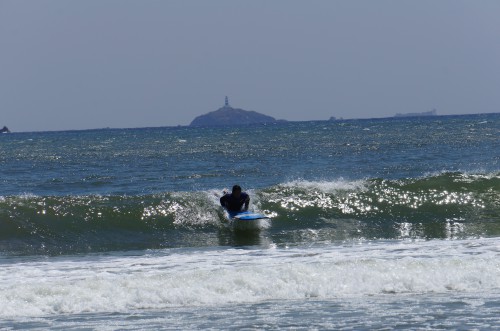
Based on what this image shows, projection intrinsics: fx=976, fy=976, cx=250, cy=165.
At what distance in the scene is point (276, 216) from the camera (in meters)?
25.6

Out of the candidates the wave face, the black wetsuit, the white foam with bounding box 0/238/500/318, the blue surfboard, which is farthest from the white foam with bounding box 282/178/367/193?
the white foam with bounding box 0/238/500/318

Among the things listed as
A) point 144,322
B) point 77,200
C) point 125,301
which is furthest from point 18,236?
point 144,322

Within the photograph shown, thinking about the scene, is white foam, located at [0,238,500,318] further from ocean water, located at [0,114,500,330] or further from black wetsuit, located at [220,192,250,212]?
black wetsuit, located at [220,192,250,212]

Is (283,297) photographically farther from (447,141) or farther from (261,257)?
(447,141)

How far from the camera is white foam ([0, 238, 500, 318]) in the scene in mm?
15261

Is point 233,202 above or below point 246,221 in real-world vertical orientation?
above

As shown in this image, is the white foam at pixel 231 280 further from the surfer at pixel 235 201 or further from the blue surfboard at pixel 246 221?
the surfer at pixel 235 201

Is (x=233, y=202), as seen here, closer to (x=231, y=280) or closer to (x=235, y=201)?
(x=235, y=201)

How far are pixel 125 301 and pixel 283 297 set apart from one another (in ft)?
8.20

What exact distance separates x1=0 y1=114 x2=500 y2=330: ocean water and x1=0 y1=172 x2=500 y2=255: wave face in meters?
0.06

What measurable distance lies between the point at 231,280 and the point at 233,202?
8416mm

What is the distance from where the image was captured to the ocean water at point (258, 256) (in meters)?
14.2

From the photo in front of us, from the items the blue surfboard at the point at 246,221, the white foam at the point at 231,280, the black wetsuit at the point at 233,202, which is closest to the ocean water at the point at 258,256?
the white foam at the point at 231,280

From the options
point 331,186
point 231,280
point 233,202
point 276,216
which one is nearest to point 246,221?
point 233,202
